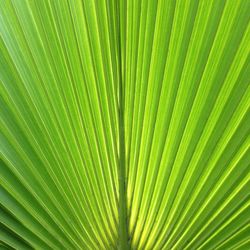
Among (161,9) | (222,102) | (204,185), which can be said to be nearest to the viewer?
(161,9)

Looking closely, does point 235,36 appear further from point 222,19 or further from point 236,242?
point 236,242

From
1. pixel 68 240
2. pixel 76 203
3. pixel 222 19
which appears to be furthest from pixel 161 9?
pixel 68 240

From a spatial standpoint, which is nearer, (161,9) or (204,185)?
(161,9)

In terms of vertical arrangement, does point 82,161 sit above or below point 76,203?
above

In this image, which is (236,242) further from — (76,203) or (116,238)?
(76,203)

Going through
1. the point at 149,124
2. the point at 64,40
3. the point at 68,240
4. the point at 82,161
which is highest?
the point at 64,40

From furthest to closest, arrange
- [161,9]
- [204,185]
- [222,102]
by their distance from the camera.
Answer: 1. [204,185]
2. [222,102]
3. [161,9]
